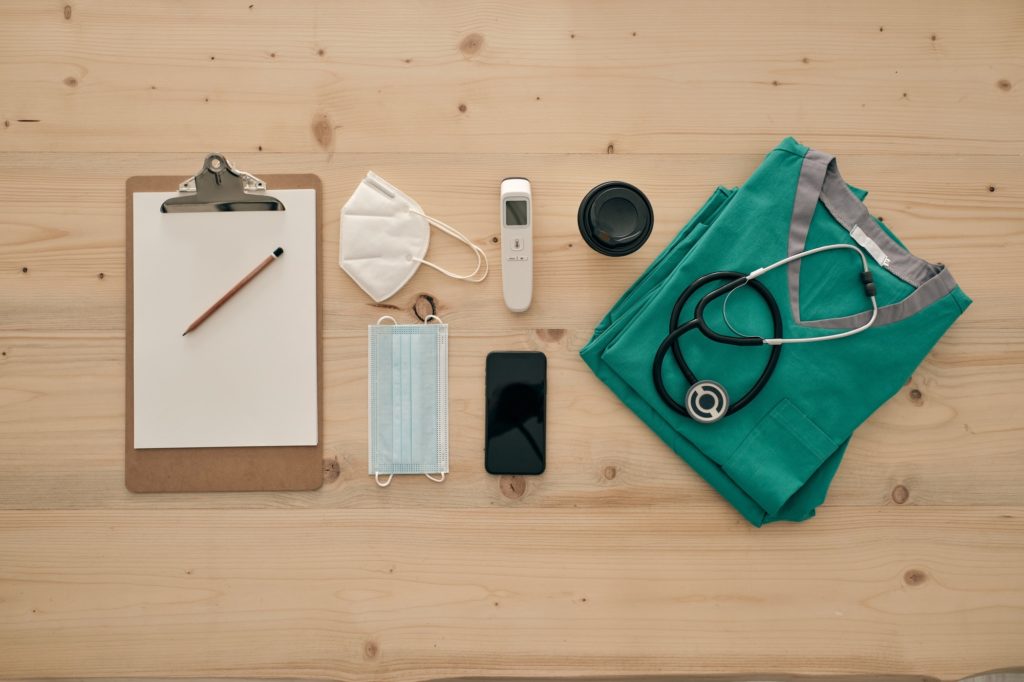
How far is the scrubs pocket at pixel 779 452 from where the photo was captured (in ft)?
2.70

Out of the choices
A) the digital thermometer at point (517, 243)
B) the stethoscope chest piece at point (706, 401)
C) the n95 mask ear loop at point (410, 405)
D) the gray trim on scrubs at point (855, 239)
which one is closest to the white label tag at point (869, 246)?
the gray trim on scrubs at point (855, 239)

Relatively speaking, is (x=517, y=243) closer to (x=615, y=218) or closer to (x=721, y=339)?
(x=615, y=218)

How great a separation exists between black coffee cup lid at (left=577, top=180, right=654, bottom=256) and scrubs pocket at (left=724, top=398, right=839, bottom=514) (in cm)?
29

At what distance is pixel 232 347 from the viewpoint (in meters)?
0.87

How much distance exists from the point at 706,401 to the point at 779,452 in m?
0.12

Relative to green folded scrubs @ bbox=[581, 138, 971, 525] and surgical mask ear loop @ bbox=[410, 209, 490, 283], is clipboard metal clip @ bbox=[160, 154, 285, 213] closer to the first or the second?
surgical mask ear loop @ bbox=[410, 209, 490, 283]

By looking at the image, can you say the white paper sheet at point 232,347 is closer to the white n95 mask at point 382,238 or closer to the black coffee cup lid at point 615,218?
the white n95 mask at point 382,238

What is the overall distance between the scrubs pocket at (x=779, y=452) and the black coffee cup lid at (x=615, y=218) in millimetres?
291

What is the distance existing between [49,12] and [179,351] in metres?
0.52

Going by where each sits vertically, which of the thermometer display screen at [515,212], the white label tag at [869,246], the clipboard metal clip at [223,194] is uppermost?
the clipboard metal clip at [223,194]

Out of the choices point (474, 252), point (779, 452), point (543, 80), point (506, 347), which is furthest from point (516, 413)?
point (543, 80)

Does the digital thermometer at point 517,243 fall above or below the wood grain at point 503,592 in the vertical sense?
above

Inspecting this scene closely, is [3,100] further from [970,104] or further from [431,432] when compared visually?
[970,104]

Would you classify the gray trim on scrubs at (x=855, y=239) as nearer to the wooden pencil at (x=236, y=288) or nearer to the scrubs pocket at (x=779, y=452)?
the scrubs pocket at (x=779, y=452)
